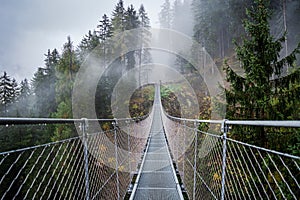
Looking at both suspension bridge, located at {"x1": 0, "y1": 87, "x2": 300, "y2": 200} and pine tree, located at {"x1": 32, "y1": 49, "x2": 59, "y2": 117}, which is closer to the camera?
suspension bridge, located at {"x1": 0, "y1": 87, "x2": 300, "y2": 200}

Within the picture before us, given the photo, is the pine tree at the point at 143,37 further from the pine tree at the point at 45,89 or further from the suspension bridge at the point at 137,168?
the suspension bridge at the point at 137,168

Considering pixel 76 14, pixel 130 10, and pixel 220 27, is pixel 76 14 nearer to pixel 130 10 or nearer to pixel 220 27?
pixel 130 10

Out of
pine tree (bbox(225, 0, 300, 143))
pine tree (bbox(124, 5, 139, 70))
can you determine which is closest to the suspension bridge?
pine tree (bbox(225, 0, 300, 143))

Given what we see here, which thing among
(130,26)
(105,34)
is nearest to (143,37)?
(130,26)

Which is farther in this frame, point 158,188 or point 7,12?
point 7,12

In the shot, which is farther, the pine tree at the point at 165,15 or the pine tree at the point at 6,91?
the pine tree at the point at 165,15

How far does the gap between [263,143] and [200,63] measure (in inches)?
640

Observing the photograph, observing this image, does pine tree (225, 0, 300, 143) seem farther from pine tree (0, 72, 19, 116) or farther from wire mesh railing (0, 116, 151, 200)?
pine tree (0, 72, 19, 116)

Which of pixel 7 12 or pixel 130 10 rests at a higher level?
pixel 7 12

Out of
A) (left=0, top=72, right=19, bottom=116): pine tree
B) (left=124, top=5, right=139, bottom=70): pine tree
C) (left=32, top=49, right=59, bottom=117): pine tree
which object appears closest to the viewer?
(left=124, top=5, right=139, bottom=70): pine tree

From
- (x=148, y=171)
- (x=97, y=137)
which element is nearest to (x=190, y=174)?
(x=148, y=171)

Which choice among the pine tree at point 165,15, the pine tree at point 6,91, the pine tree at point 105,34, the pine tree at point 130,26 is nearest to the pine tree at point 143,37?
the pine tree at point 130,26

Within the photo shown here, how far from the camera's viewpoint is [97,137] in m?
1.61

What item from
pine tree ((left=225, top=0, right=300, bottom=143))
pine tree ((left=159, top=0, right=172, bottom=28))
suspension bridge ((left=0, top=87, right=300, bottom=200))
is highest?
pine tree ((left=159, top=0, right=172, bottom=28))
